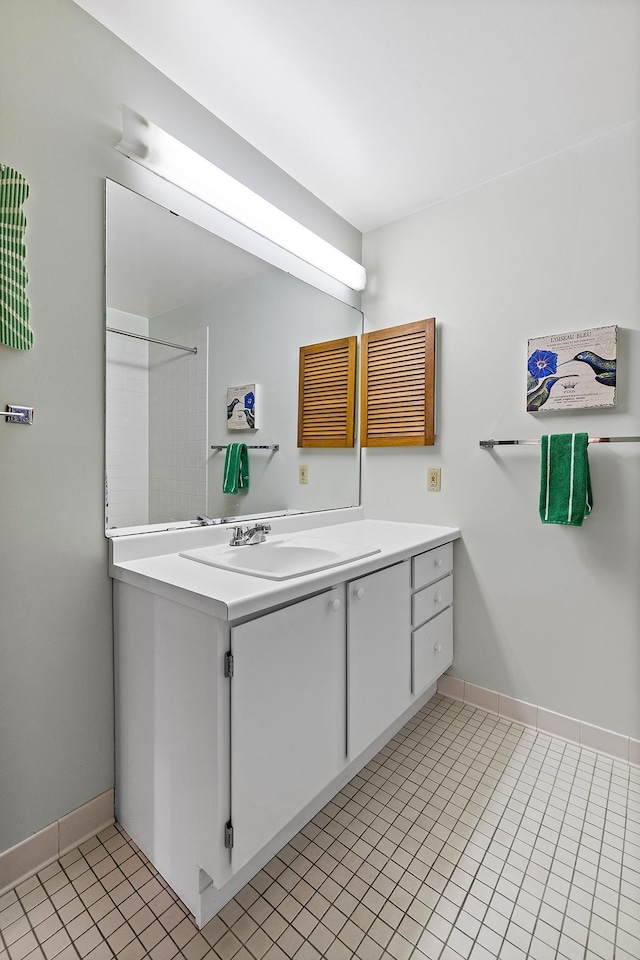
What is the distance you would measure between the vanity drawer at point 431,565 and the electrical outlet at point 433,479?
281 mm

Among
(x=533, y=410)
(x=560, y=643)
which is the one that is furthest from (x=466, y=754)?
(x=533, y=410)

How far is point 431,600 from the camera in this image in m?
2.00

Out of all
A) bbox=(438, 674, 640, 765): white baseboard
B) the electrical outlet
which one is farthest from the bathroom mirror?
bbox=(438, 674, 640, 765): white baseboard

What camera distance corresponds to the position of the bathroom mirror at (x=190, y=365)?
4.83 ft

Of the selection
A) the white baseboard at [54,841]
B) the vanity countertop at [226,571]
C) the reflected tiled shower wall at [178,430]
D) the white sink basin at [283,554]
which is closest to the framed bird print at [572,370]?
the vanity countertop at [226,571]

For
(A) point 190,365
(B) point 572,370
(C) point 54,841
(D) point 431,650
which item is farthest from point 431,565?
(C) point 54,841

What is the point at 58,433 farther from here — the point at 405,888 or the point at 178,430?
the point at 405,888

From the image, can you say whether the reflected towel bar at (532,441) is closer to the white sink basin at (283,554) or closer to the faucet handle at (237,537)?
the white sink basin at (283,554)

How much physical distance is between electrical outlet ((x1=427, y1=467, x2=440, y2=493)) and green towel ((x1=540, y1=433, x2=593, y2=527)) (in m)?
0.50

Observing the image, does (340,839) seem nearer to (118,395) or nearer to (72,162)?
(118,395)

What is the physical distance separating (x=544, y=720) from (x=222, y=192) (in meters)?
2.44

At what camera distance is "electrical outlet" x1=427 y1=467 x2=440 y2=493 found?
2.26 metres

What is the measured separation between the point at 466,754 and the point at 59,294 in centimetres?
211

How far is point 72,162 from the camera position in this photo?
133 centimetres
